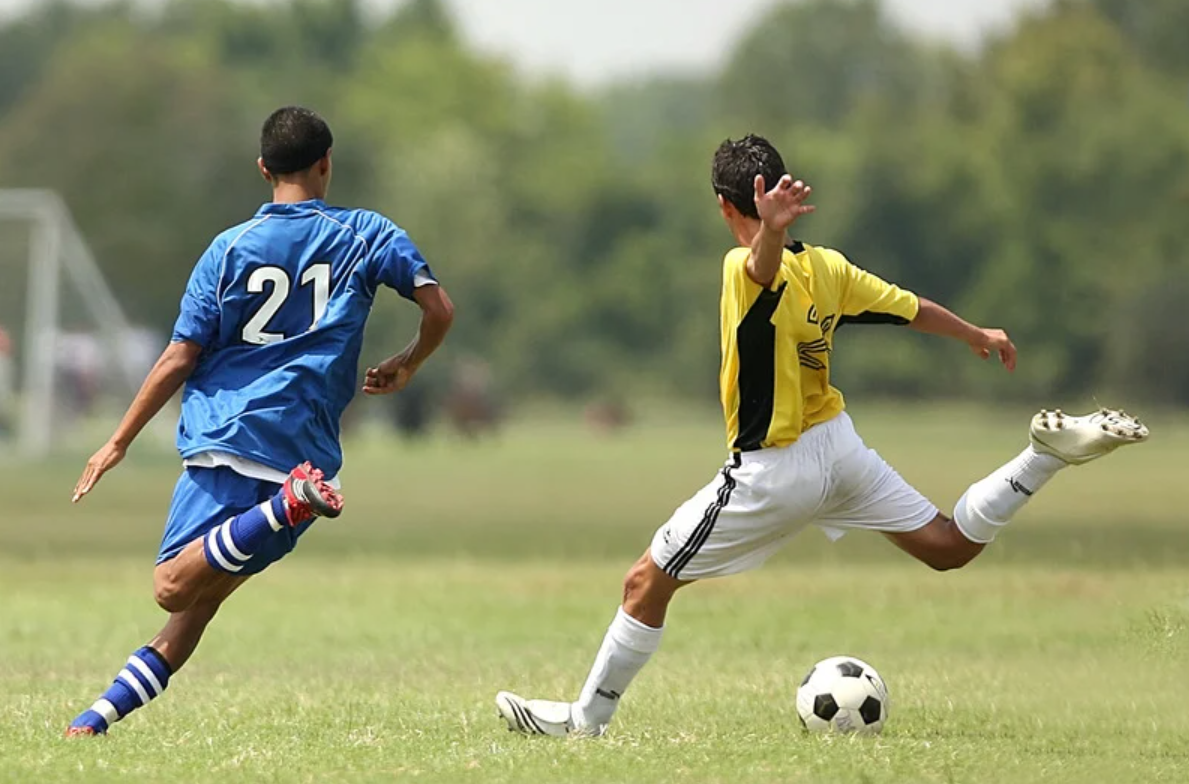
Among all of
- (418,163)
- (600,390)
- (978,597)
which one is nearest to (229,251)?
(978,597)

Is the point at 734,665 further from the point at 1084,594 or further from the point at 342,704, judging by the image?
the point at 1084,594

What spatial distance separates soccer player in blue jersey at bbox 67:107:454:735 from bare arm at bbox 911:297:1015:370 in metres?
1.81

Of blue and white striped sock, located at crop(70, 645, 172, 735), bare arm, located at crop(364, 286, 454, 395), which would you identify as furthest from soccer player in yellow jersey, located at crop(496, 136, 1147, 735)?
blue and white striped sock, located at crop(70, 645, 172, 735)

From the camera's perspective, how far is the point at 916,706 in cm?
880

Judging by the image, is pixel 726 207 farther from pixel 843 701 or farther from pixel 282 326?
pixel 843 701

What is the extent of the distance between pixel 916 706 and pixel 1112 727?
106 cm

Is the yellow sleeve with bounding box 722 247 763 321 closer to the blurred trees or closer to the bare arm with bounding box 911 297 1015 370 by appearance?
the bare arm with bounding box 911 297 1015 370

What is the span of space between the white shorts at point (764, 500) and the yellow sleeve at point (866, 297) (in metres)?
0.40

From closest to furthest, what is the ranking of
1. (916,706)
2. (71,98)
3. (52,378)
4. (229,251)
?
(229,251) → (916,706) → (52,378) → (71,98)

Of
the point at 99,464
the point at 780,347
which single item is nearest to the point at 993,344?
the point at 780,347

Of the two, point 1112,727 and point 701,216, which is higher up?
point 701,216

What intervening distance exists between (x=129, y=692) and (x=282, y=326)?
1372 millimetres

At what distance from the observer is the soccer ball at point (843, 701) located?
7.97m

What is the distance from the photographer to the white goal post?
108ft
